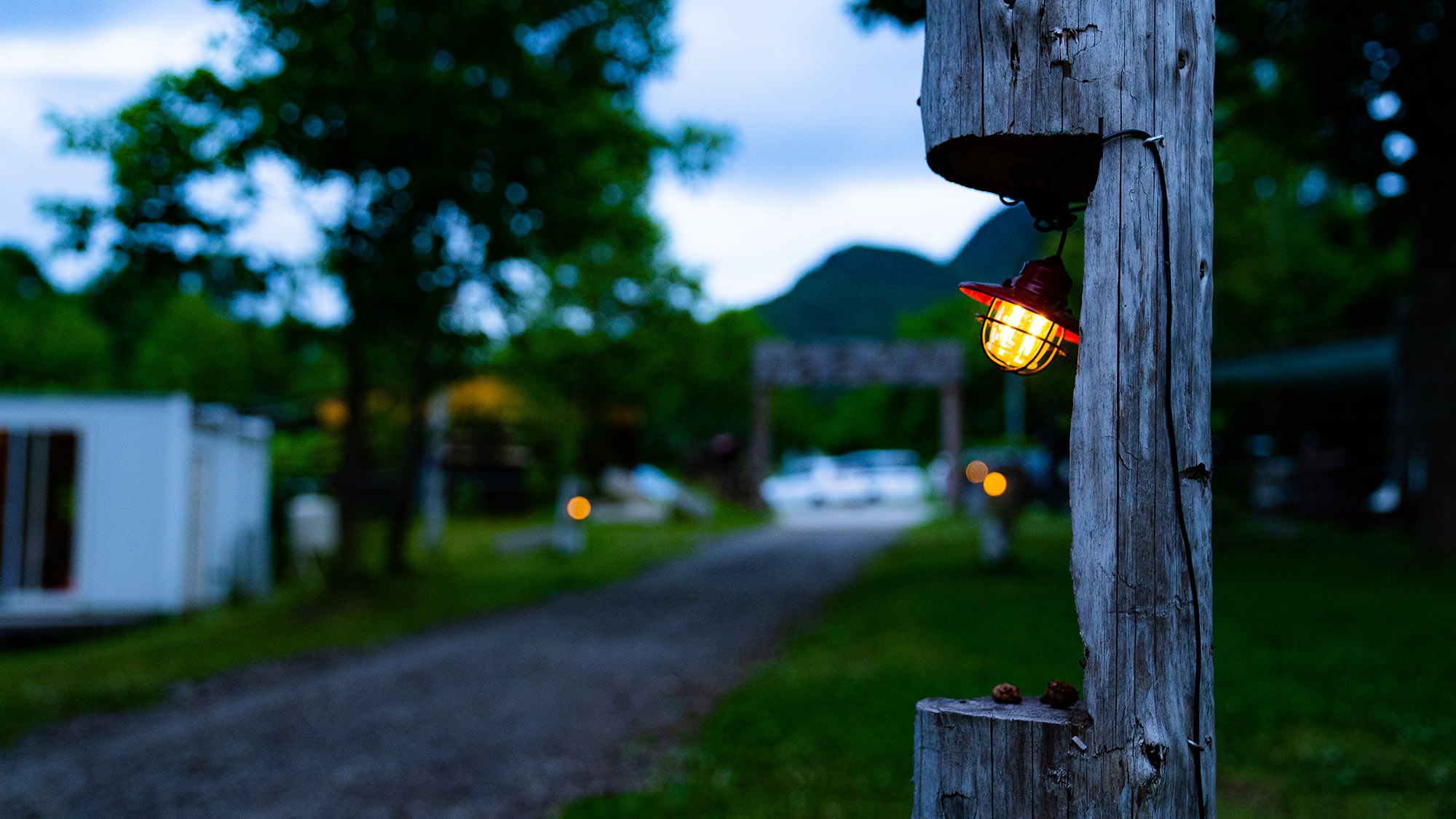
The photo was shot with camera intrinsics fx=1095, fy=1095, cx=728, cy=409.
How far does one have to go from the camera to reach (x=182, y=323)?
42.3 meters

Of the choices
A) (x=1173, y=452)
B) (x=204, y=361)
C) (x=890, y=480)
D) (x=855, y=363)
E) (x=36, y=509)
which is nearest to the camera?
(x=1173, y=452)

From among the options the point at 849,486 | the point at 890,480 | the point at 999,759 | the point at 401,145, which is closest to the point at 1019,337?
the point at 999,759

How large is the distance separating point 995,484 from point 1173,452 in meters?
10.6

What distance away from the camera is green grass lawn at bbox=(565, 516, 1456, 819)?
4.95m

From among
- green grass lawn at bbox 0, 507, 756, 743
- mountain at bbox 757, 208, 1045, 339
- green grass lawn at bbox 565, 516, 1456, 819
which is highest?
mountain at bbox 757, 208, 1045, 339

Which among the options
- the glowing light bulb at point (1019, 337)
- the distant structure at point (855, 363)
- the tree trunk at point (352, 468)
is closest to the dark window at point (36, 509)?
the tree trunk at point (352, 468)

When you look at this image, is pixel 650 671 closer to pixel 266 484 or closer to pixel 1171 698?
pixel 1171 698

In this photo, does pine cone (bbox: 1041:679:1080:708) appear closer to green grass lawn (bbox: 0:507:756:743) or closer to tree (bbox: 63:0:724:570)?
green grass lawn (bbox: 0:507:756:743)

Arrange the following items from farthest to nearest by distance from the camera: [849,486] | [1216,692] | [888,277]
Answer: [849,486], [1216,692], [888,277]

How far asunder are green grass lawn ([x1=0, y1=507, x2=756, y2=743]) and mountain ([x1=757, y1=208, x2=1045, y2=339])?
5.99 m

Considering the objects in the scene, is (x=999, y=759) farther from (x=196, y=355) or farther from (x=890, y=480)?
(x=196, y=355)

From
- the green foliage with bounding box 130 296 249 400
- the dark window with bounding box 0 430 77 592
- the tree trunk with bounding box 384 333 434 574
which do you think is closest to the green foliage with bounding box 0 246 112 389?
the green foliage with bounding box 130 296 249 400

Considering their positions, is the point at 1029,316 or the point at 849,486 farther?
the point at 849,486

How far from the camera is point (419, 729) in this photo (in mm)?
6832
